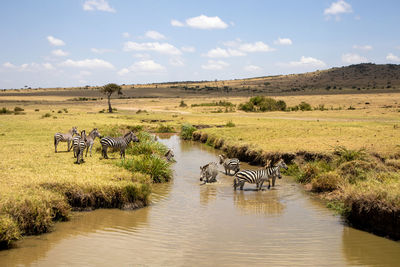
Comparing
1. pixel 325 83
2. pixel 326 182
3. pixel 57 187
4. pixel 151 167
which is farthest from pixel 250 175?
pixel 325 83

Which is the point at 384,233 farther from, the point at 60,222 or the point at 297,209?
the point at 60,222

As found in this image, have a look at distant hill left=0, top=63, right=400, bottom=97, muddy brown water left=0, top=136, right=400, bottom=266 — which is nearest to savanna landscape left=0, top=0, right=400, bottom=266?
muddy brown water left=0, top=136, right=400, bottom=266

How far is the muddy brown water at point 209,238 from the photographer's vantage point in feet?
28.4

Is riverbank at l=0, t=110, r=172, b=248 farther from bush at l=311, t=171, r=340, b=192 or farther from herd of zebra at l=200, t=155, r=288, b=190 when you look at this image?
bush at l=311, t=171, r=340, b=192

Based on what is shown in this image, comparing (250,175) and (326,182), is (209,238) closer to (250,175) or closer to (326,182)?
(250,175)

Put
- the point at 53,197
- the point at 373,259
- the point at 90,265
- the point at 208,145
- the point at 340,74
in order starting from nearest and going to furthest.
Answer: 1. the point at 90,265
2. the point at 373,259
3. the point at 53,197
4. the point at 208,145
5. the point at 340,74

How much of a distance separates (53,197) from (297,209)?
770cm

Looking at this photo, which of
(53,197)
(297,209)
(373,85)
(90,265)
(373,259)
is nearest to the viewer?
(90,265)

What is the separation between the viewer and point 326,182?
48.1 feet

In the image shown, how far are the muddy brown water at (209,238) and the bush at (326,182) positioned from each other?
1.00 meters

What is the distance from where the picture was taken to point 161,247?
9305mm

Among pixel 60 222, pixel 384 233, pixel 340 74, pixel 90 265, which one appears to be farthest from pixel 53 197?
pixel 340 74

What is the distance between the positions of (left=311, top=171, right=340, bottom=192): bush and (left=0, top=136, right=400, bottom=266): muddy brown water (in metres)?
1.00

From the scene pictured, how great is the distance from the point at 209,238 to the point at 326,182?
→ 21.7 ft
